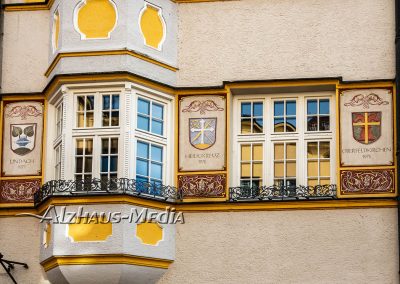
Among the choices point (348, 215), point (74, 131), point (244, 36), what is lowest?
point (348, 215)

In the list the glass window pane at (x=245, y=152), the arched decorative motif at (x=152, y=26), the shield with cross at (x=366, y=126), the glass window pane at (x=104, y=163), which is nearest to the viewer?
the glass window pane at (x=104, y=163)

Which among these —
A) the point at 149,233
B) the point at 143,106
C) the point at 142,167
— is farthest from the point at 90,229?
the point at 143,106

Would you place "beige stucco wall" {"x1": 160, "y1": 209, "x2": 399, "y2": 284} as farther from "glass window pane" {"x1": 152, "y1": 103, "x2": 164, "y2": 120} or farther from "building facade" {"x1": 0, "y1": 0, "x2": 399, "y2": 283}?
"glass window pane" {"x1": 152, "y1": 103, "x2": 164, "y2": 120}

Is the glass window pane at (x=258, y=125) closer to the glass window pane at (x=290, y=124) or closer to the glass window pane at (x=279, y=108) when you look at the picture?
the glass window pane at (x=279, y=108)

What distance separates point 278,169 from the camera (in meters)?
21.6

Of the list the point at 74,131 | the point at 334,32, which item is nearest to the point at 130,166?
the point at 74,131

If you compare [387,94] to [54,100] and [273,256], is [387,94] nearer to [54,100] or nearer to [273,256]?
[273,256]

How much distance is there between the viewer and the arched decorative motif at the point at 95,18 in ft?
70.2

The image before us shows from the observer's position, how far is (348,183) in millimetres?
20906

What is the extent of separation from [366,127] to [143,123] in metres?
4.14

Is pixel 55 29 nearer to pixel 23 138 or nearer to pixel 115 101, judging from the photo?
pixel 115 101

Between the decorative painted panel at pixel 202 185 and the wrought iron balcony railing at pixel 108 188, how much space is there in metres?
0.22

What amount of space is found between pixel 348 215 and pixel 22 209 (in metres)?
6.09

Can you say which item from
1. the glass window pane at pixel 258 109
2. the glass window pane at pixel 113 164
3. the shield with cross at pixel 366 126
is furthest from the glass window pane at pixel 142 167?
the shield with cross at pixel 366 126
